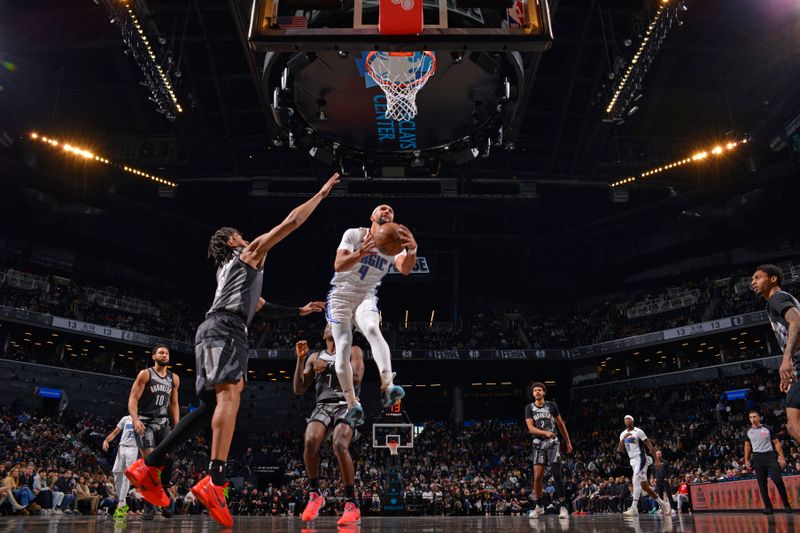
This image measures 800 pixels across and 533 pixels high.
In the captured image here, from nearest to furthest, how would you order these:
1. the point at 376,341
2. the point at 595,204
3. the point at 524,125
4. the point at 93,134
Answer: the point at 376,341
the point at 524,125
the point at 93,134
the point at 595,204

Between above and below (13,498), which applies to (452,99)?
above

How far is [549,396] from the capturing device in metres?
36.3

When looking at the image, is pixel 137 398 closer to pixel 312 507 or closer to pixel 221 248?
pixel 312 507

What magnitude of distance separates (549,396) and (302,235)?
60.2ft

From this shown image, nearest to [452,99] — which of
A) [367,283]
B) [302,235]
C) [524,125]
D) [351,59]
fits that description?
[351,59]

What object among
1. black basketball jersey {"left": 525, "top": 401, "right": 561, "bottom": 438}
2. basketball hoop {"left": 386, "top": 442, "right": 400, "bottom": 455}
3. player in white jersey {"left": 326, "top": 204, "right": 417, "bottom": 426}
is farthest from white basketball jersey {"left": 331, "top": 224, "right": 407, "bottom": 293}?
basketball hoop {"left": 386, "top": 442, "right": 400, "bottom": 455}

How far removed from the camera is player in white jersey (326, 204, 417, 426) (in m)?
5.64

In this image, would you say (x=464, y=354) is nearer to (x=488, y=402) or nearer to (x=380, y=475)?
(x=488, y=402)

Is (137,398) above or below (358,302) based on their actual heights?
below

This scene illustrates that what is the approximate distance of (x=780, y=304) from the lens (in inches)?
236

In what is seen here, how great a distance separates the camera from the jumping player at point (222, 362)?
4.34 metres

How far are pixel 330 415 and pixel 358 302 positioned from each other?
163 cm

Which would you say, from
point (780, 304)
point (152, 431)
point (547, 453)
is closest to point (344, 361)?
point (152, 431)

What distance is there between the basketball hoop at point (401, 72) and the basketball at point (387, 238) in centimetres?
863
